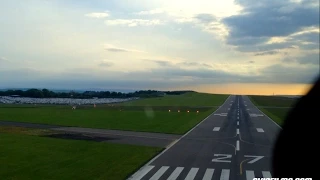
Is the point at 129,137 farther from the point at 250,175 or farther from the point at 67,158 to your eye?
the point at 250,175

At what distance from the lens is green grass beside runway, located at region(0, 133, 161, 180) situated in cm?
1761

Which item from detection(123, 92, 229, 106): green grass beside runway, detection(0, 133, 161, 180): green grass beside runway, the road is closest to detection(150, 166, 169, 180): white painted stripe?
the road

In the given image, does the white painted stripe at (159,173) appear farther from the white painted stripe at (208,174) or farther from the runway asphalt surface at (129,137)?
the runway asphalt surface at (129,137)

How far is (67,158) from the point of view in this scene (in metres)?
21.5

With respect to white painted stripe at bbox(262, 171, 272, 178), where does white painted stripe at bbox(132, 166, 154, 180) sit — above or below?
below

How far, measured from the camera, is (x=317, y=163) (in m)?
9.55

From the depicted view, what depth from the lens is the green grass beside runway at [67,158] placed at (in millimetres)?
17609

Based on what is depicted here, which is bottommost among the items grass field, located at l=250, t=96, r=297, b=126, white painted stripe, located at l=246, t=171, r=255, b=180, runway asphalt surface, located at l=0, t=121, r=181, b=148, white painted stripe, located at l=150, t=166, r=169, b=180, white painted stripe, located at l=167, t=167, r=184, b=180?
white painted stripe, located at l=150, t=166, r=169, b=180

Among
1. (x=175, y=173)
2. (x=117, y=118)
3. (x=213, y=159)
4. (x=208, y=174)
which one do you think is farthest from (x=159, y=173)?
(x=117, y=118)

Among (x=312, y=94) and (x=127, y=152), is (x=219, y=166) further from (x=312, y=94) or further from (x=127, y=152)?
(x=312, y=94)

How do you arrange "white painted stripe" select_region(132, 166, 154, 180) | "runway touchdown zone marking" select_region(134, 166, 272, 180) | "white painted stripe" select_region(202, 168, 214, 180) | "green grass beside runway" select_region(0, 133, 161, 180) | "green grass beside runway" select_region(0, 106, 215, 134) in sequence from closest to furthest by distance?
"white painted stripe" select_region(202, 168, 214, 180) → "runway touchdown zone marking" select_region(134, 166, 272, 180) → "white painted stripe" select_region(132, 166, 154, 180) → "green grass beside runway" select_region(0, 133, 161, 180) → "green grass beside runway" select_region(0, 106, 215, 134)

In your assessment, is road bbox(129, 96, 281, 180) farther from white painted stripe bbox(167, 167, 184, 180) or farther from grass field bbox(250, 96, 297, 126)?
grass field bbox(250, 96, 297, 126)

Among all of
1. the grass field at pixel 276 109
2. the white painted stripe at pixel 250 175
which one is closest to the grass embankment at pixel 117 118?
the grass field at pixel 276 109

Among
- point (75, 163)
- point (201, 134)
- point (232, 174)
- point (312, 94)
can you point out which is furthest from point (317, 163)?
point (201, 134)
